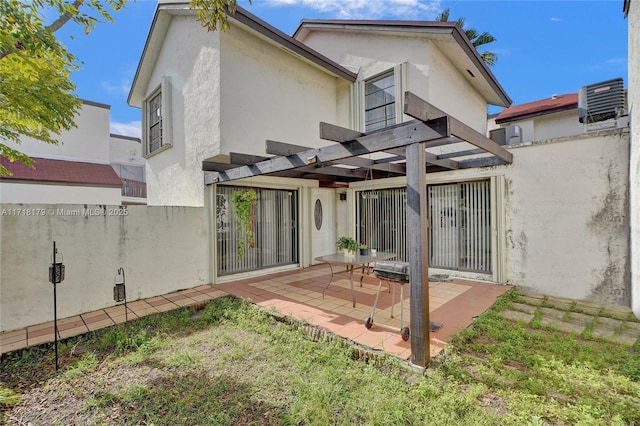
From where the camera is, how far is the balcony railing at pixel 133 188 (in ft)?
65.6

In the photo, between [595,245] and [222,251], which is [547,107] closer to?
[595,245]

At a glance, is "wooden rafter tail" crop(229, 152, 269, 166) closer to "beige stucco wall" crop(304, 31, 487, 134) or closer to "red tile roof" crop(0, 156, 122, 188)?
"beige stucco wall" crop(304, 31, 487, 134)

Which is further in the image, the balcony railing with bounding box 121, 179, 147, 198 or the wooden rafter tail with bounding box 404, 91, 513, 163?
the balcony railing with bounding box 121, 179, 147, 198

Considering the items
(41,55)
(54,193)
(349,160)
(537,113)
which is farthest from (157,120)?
(537,113)

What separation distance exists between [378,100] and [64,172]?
49.6ft

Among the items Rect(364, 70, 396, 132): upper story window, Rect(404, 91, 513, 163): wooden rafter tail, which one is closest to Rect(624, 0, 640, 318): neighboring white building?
Rect(404, 91, 513, 163): wooden rafter tail

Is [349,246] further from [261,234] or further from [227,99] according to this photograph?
[227,99]

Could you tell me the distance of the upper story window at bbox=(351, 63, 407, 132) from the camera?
798 cm

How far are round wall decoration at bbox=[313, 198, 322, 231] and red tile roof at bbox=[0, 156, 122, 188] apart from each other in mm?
12034

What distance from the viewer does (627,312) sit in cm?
530

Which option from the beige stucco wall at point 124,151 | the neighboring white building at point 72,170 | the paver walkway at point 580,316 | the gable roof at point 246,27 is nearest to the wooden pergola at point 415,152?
the paver walkway at point 580,316

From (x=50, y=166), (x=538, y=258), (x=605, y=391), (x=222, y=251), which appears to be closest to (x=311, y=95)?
(x=222, y=251)

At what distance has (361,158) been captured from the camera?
6086 mm

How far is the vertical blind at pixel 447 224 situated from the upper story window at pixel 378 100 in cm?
216
